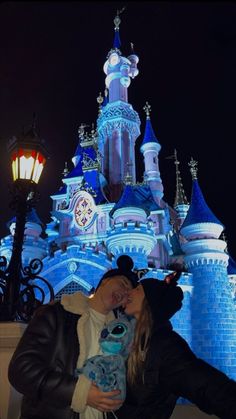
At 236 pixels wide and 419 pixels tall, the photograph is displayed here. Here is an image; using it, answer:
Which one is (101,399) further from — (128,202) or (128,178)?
(128,178)

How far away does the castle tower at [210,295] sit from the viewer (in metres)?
16.4

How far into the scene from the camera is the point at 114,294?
224 cm

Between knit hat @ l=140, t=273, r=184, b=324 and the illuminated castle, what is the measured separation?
12120 millimetres

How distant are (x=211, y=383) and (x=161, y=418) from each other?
0.40 meters

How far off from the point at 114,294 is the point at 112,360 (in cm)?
43

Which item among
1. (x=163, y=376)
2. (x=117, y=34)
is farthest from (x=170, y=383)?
(x=117, y=34)

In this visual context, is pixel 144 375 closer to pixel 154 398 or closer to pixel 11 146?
pixel 154 398

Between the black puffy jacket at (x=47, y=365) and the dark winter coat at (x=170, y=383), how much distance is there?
0.35 meters

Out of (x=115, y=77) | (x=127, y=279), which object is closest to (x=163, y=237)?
(x=115, y=77)

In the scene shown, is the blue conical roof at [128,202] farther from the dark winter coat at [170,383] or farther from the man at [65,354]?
the dark winter coat at [170,383]

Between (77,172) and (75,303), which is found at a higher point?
(77,172)

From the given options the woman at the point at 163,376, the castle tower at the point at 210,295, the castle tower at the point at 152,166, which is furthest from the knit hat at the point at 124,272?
the castle tower at the point at 152,166

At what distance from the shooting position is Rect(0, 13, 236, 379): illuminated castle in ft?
55.7

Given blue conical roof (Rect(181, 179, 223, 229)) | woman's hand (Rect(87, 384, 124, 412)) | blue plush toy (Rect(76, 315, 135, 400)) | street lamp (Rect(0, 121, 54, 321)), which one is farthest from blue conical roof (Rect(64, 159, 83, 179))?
woman's hand (Rect(87, 384, 124, 412))
